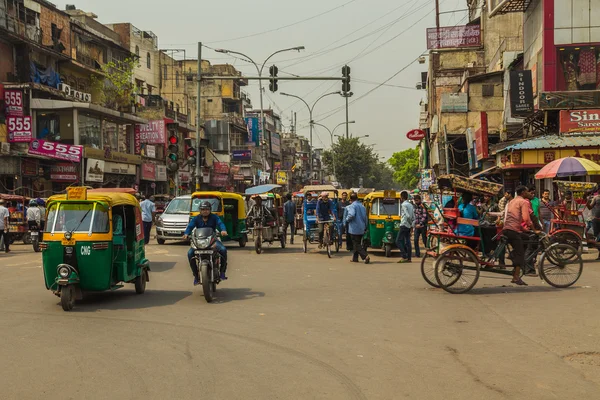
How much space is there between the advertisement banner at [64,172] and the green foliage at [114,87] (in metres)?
9.65

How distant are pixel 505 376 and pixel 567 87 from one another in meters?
22.0

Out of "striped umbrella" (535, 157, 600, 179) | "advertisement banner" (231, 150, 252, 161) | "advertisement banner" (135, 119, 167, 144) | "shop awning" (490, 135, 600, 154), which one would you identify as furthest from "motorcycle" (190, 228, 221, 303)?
"advertisement banner" (231, 150, 252, 161)

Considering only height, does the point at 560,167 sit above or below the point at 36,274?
above

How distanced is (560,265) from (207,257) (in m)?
6.44

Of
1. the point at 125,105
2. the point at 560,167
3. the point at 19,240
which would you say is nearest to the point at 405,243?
the point at 560,167

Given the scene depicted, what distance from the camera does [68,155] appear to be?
36969mm

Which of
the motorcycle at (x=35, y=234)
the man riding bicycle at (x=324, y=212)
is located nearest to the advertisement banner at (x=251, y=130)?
the motorcycle at (x=35, y=234)

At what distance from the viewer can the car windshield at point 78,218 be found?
34.5 ft

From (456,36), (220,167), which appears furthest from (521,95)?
(220,167)

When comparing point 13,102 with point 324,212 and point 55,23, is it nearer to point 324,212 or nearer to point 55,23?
point 55,23

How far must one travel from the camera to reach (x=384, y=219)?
19812mm

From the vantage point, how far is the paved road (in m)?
5.89

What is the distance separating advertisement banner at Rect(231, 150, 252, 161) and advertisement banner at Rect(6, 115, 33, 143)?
4287 centimetres

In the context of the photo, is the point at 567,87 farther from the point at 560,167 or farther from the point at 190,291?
the point at 190,291
